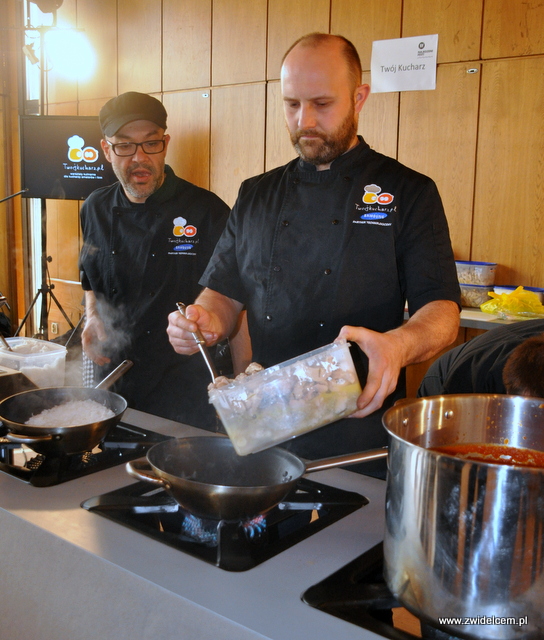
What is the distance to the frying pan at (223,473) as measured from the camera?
0.97 meters

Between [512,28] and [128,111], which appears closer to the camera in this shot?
[128,111]

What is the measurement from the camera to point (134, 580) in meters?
0.92

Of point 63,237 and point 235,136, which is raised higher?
point 235,136

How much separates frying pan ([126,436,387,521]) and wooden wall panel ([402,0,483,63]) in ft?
11.2

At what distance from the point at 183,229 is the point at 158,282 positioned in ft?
0.77

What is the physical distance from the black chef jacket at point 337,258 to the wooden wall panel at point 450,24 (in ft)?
7.85

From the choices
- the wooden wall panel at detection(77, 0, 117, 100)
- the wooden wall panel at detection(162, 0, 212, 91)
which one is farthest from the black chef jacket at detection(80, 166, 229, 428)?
the wooden wall panel at detection(77, 0, 117, 100)

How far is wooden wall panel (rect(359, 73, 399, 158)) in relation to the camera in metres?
4.12

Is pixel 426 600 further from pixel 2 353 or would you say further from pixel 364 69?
pixel 364 69

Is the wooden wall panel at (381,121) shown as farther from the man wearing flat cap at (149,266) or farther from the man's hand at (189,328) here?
the man's hand at (189,328)

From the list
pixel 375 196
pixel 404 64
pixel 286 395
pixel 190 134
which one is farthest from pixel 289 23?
pixel 286 395

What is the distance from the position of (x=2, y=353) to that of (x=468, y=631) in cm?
225

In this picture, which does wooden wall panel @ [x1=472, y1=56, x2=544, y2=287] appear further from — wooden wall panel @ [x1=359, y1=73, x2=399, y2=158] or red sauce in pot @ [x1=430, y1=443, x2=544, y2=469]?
red sauce in pot @ [x1=430, y1=443, x2=544, y2=469]

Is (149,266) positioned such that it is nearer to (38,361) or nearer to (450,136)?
(38,361)
